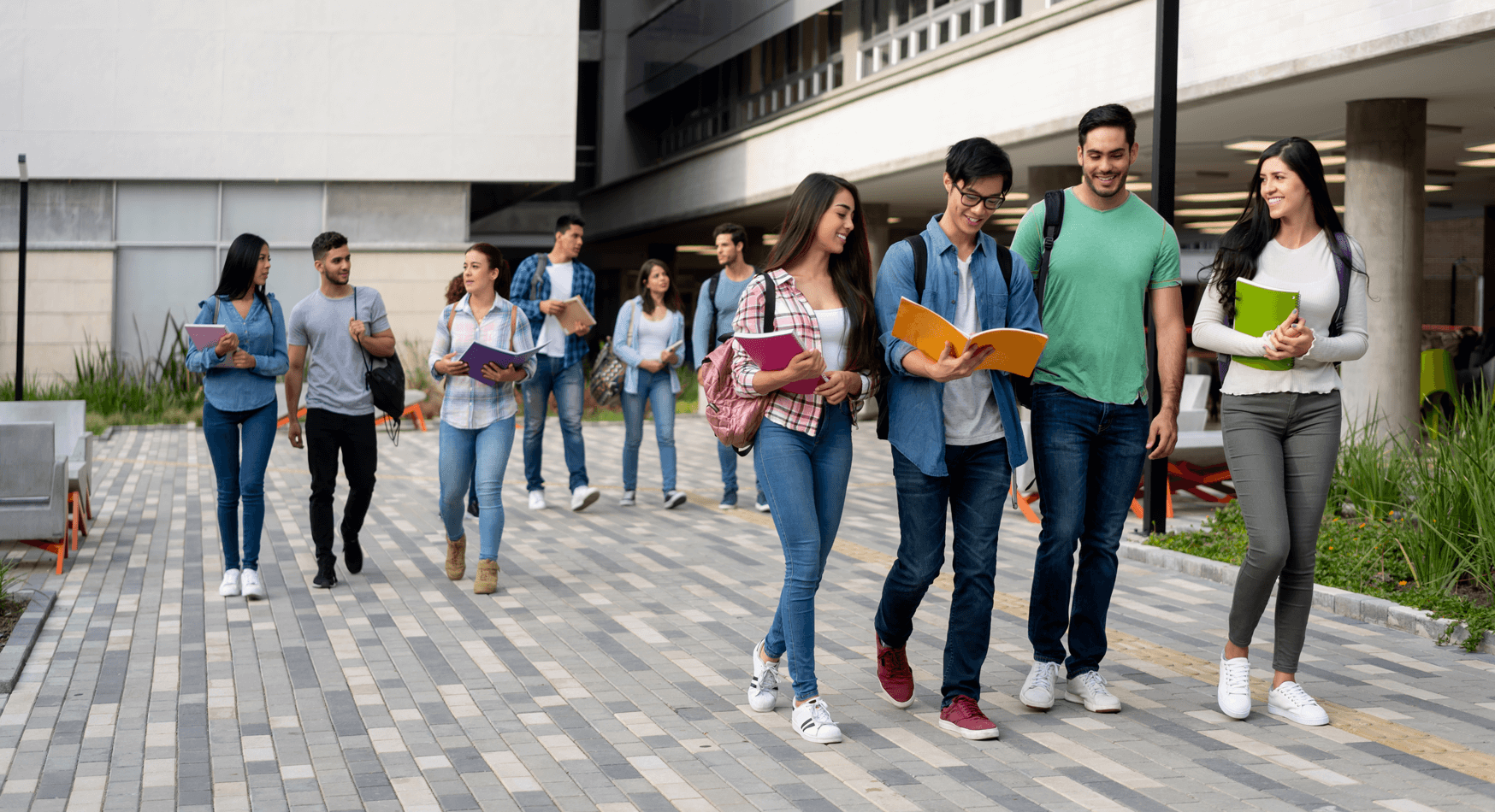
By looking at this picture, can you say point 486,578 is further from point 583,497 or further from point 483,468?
point 583,497

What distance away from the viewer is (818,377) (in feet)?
16.0

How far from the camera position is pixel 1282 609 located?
17.3ft

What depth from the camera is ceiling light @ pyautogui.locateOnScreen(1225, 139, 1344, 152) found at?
647 inches

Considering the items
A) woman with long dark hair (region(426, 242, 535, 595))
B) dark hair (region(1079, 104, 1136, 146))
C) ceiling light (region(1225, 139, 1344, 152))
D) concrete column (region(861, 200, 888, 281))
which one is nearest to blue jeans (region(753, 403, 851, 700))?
dark hair (region(1079, 104, 1136, 146))

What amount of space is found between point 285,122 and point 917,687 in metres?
20.1

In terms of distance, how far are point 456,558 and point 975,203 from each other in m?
4.31

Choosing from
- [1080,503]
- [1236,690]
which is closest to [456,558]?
[1080,503]

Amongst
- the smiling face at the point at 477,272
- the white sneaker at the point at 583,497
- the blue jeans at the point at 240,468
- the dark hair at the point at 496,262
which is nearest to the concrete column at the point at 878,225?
the white sneaker at the point at 583,497

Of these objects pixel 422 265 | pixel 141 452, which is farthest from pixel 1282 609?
pixel 422 265

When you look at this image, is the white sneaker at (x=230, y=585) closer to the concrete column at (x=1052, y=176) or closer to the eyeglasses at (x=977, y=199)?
the eyeglasses at (x=977, y=199)

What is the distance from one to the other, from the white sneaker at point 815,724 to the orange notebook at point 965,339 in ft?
4.32

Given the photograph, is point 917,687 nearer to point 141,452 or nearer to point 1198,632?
point 1198,632

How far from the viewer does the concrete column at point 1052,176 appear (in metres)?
18.5

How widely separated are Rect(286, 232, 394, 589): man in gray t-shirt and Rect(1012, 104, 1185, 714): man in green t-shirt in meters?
4.08
